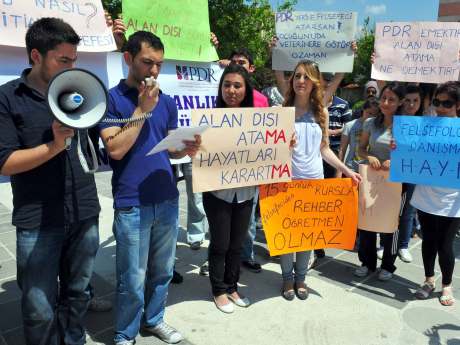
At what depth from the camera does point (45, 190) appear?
2.03 m

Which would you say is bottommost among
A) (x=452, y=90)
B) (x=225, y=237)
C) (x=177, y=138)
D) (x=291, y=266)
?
(x=291, y=266)

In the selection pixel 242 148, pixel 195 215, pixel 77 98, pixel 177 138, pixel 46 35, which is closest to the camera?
pixel 77 98

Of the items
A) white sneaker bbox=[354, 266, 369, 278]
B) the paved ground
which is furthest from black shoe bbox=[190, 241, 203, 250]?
white sneaker bbox=[354, 266, 369, 278]

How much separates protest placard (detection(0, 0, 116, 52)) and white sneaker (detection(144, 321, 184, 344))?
6.80 ft

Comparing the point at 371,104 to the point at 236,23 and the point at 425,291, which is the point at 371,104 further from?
the point at 236,23

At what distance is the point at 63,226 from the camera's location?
2.11 meters

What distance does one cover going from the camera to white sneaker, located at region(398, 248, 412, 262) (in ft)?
14.1

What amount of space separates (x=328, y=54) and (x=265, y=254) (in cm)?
237

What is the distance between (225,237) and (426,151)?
1.88 meters

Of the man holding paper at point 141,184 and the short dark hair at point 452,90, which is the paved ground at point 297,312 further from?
the short dark hair at point 452,90

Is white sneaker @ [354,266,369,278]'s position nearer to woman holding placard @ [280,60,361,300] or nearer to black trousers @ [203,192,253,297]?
woman holding placard @ [280,60,361,300]

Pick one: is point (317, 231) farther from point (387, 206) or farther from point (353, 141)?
point (353, 141)

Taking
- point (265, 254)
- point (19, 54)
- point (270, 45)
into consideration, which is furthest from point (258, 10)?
point (19, 54)

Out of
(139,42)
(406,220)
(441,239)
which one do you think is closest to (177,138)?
(139,42)
